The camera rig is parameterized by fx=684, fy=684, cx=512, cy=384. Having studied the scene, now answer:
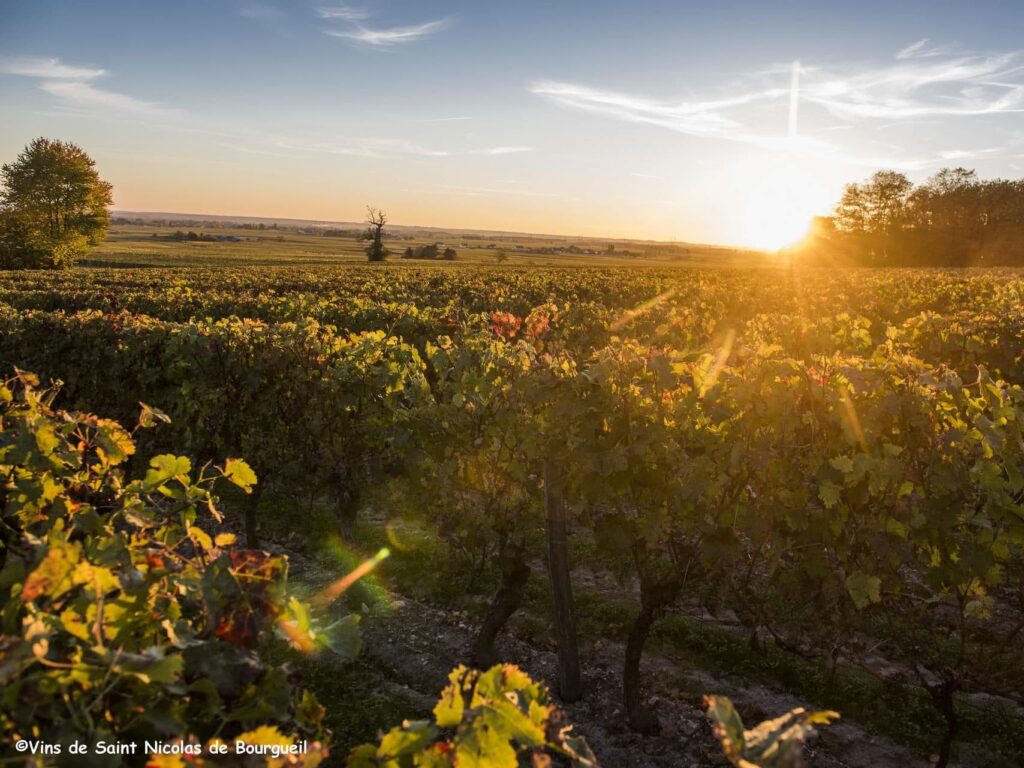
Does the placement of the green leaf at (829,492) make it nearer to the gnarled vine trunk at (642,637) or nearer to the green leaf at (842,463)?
the green leaf at (842,463)

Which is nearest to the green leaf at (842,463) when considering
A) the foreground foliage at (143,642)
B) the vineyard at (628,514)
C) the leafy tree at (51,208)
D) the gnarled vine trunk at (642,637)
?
the vineyard at (628,514)

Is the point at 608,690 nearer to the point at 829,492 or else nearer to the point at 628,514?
the point at 628,514

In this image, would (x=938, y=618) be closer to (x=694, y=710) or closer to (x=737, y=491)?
(x=694, y=710)

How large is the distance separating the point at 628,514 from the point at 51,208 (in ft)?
271

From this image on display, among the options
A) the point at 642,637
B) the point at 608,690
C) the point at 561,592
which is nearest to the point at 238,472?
the point at 642,637

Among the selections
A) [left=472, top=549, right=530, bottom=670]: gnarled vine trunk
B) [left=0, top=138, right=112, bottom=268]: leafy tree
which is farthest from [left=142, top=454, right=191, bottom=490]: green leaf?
[left=0, top=138, right=112, bottom=268]: leafy tree

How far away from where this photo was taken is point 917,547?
4.47 metres

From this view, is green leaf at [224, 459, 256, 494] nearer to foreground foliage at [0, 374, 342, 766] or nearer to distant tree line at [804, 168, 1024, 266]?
foreground foliage at [0, 374, 342, 766]

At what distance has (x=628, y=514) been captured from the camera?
7012mm

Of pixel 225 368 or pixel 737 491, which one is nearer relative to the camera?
pixel 737 491

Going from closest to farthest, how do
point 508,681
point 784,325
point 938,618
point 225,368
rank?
point 508,681
point 938,618
point 225,368
point 784,325

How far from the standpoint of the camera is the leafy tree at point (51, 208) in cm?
6406

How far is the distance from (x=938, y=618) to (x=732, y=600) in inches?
101

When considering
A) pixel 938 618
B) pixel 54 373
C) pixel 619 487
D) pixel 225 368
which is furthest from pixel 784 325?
pixel 54 373
